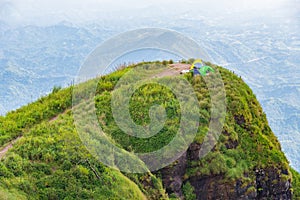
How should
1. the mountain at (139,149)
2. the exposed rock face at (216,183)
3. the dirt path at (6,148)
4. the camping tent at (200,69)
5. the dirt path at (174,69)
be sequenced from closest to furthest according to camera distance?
the mountain at (139,149)
the dirt path at (6,148)
the exposed rock face at (216,183)
the camping tent at (200,69)
the dirt path at (174,69)

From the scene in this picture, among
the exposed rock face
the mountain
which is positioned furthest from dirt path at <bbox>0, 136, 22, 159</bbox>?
the exposed rock face

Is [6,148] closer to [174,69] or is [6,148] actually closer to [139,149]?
[139,149]

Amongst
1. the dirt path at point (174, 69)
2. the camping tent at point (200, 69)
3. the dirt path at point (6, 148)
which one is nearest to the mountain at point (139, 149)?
the dirt path at point (6, 148)

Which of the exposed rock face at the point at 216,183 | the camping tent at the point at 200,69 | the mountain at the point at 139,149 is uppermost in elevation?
the camping tent at the point at 200,69

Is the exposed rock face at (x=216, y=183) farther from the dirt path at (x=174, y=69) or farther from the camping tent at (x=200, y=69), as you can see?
the dirt path at (x=174, y=69)

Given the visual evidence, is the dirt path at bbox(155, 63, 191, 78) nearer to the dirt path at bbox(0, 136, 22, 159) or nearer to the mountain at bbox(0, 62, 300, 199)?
the mountain at bbox(0, 62, 300, 199)

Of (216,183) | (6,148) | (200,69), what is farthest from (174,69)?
(6,148)
